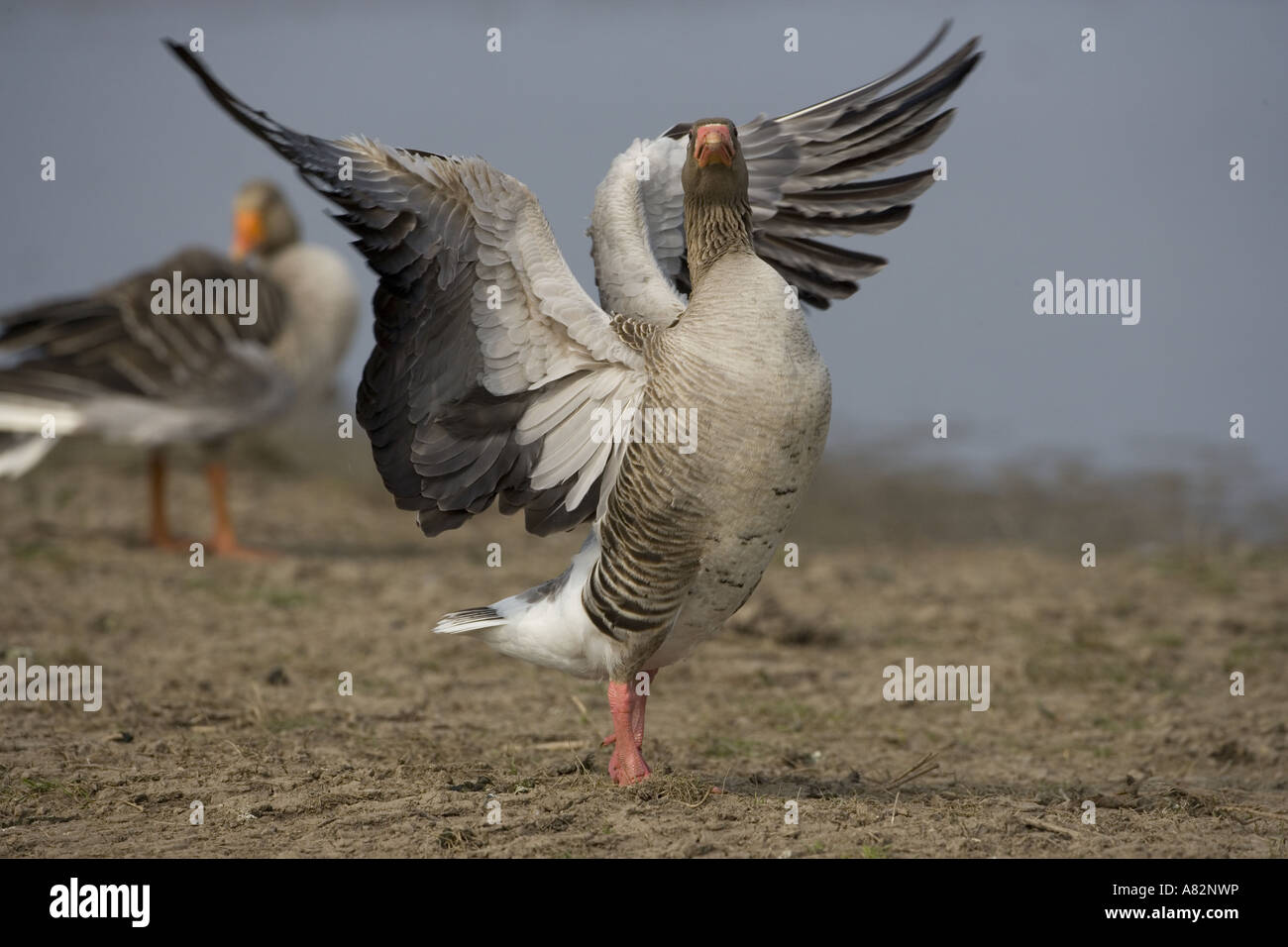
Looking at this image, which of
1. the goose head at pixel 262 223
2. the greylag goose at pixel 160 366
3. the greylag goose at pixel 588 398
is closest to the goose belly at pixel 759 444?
the greylag goose at pixel 588 398

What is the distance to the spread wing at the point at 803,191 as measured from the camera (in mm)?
7148

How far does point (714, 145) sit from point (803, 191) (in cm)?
162

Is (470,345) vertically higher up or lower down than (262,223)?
lower down

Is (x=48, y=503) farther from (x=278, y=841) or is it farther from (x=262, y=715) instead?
(x=278, y=841)

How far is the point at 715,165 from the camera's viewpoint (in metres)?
6.13

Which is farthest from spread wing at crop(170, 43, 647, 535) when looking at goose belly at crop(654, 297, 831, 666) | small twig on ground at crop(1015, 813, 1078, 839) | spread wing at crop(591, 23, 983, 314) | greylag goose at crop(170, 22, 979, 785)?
small twig on ground at crop(1015, 813, 1078, 839)

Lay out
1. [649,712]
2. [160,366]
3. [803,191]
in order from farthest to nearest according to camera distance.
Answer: [160,366]
[649,712]
[803,191]

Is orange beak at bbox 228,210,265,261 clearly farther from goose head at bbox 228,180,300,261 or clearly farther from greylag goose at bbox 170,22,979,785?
greylag goose at bbox 170,22,979,785

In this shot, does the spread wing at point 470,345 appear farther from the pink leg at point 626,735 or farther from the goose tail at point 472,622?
the pink leg at point 626,735

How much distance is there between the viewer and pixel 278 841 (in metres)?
5.36

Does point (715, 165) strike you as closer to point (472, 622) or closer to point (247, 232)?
point (472, 622)

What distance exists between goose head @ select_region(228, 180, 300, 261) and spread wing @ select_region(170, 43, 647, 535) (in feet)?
30.7

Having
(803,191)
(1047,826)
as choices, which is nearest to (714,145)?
(803,191)

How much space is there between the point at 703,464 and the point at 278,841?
7.08ft
